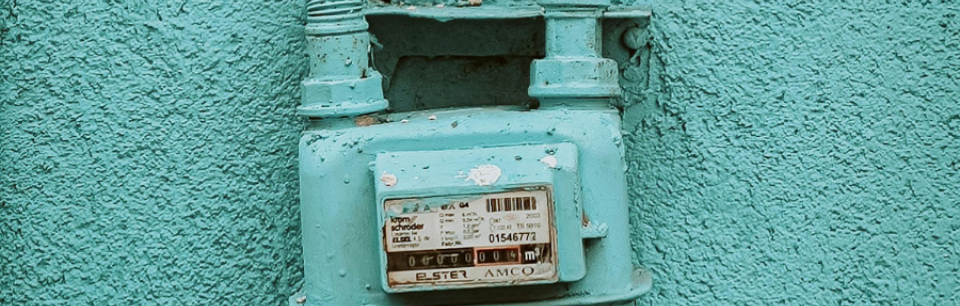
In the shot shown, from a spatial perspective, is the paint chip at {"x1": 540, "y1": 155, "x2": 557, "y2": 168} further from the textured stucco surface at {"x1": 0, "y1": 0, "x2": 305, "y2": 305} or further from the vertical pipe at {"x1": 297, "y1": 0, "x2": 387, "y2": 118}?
the textured stucco surface at {"x1": 0, "y1": 0, "x2": 305, "y2": 305}

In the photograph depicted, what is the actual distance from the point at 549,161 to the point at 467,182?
67 mm

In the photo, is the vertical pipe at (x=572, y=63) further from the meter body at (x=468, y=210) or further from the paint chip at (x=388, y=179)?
the paint chip at (x=388, y=179)

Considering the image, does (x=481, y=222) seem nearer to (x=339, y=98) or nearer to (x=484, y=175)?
(x=484, y=175)

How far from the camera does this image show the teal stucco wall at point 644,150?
990mm

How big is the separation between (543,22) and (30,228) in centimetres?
52

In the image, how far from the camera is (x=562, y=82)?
92 cm

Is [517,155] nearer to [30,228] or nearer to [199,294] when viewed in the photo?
[199,294]

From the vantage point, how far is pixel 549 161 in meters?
0.84

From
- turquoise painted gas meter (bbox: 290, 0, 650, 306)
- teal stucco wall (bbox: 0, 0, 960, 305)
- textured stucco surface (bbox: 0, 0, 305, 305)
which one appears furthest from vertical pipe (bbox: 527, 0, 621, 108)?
textured stucco surface (bbox: 0, 0, 305, 305)

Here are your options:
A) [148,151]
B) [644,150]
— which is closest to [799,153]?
[644,150]

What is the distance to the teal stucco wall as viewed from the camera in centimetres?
99

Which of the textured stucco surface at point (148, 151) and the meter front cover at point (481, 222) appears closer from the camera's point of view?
the meter front cover at point (481, 222)

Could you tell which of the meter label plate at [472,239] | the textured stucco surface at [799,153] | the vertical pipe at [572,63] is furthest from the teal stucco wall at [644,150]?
the meter label plate at [472,239]

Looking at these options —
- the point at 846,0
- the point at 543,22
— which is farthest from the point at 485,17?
the point at 846,0
